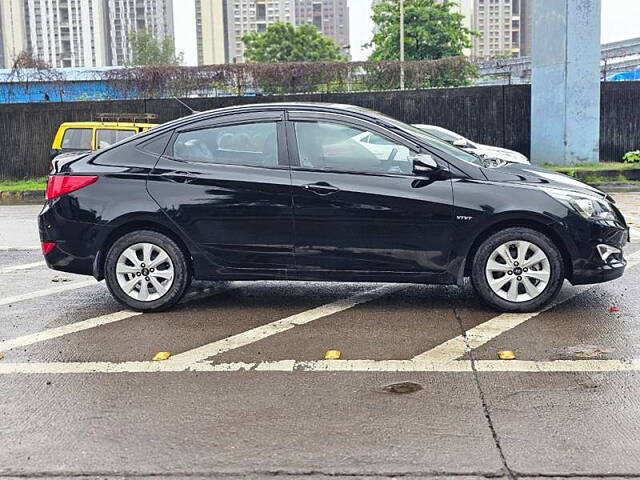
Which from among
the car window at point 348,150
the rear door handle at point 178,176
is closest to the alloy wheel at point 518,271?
the car window at point 348,150

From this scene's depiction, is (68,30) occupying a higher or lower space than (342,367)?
higher

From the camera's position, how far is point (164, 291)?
7016 millimetres

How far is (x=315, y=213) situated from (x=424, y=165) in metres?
0.94

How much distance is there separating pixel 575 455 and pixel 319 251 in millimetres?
3213

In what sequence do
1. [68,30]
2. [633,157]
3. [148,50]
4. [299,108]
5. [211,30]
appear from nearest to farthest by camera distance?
[299,108] < [633,157] < [148,50] < [68,30] < [211,30]

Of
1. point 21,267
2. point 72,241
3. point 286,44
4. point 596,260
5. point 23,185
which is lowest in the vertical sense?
point 21,267

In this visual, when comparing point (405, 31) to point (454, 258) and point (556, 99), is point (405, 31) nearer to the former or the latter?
point (556, 99)

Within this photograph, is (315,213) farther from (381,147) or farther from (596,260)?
(596,260)

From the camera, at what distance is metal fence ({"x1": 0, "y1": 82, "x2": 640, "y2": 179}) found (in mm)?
21906

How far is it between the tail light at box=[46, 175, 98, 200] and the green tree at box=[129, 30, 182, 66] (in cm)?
8670

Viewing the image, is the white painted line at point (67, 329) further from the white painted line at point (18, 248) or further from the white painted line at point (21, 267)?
the white painted line at point (18, 248)

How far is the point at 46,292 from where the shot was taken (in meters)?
8.05

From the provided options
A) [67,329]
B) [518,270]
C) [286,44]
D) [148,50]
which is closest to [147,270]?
[67,329]

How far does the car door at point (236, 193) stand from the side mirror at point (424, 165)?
1.03 metres
